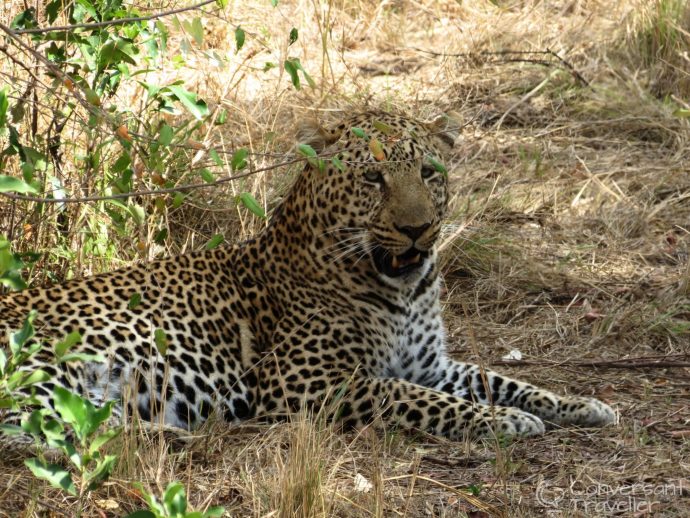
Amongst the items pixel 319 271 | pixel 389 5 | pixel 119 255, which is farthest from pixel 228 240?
pixel 389 5

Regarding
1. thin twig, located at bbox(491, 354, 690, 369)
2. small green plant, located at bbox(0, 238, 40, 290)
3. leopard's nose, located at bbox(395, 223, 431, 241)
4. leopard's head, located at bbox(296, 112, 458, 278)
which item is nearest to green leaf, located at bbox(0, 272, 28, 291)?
small green plant, located at bbox(0, 238, 40, 290)

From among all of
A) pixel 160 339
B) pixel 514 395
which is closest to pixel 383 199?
pixel 514 395

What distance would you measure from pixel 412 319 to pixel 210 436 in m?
1.60

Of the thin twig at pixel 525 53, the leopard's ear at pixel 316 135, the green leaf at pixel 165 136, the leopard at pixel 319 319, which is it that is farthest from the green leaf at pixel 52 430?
the thin twig at pixel 525 53

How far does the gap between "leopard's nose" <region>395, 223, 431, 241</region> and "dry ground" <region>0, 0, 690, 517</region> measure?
0.75m

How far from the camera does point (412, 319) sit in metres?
6.86

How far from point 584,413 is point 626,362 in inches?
42.3

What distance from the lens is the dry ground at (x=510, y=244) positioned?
5129 millimetres

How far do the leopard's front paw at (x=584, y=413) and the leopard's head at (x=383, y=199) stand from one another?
111 centimetres

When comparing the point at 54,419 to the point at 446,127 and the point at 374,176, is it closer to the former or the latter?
the point at 374,176

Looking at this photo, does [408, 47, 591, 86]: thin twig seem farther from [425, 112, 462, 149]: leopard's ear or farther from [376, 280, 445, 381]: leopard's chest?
[376, 280, 445, 381]: leopard's chest

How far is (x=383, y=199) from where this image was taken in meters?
6.45

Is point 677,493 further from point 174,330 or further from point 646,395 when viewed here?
point 174,330

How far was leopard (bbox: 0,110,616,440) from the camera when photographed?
618cm
